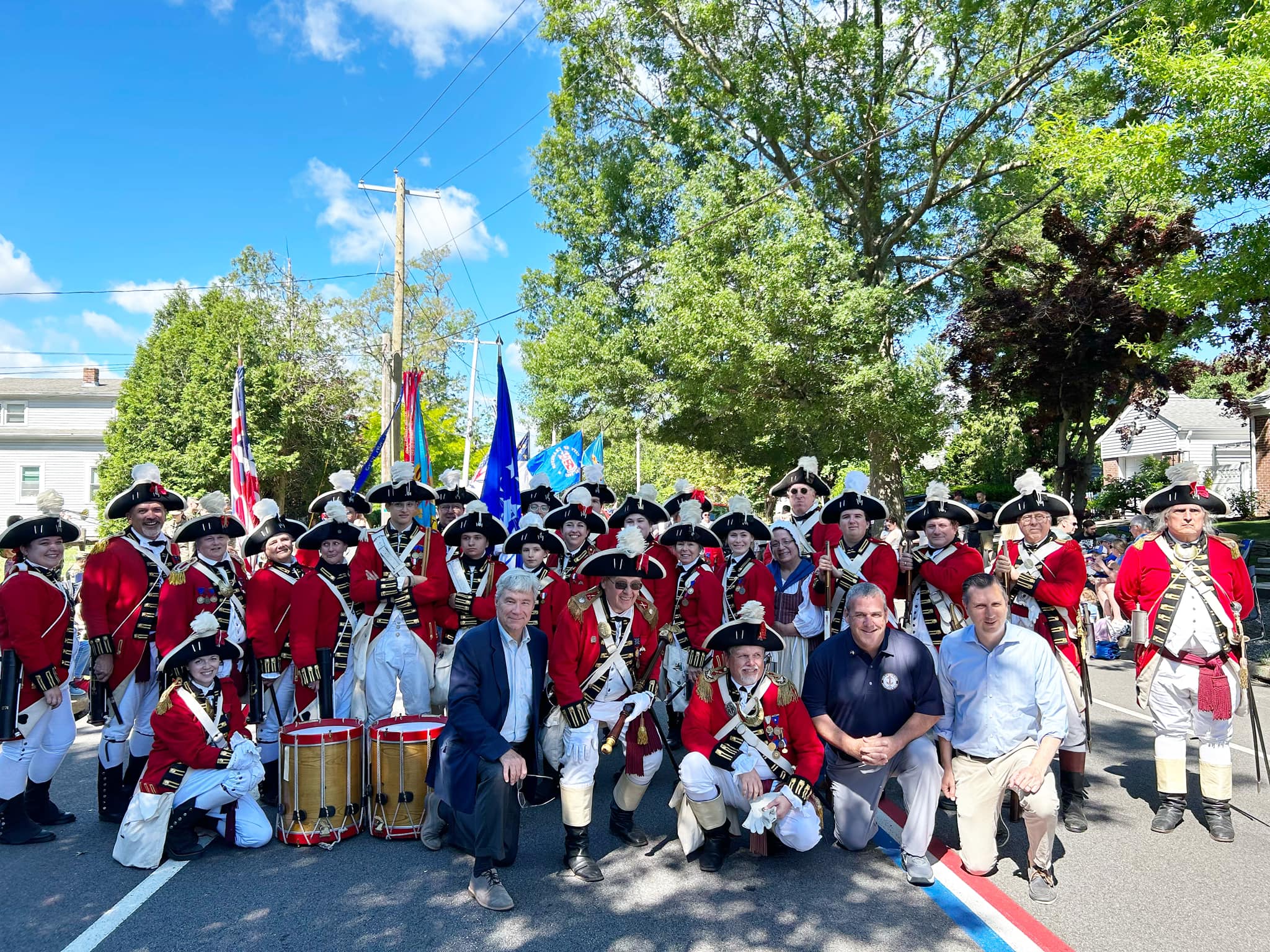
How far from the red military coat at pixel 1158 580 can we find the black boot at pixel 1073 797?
0.79 metres

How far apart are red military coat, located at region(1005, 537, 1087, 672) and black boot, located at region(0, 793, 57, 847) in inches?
244

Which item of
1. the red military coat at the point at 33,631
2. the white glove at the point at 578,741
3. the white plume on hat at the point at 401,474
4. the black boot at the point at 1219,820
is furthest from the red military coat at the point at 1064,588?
the red military coat at the point at 33,631

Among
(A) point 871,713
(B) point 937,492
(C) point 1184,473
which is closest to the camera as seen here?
(A) point 871,713

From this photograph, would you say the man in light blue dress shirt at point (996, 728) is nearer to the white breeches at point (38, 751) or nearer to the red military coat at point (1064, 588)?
the red military coat at point (1064, 588)

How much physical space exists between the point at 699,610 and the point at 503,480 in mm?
5030

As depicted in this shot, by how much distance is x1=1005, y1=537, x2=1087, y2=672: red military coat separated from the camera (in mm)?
5859

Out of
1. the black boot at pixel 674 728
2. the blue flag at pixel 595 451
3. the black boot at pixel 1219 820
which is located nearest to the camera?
the black boot at pixel 1219 820

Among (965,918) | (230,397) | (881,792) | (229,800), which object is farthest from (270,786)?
(230,397)

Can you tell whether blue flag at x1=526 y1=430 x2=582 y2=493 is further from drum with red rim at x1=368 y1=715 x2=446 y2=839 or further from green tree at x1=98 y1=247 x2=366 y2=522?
green tree at x1=98 y1=247 x2=366 y2=522

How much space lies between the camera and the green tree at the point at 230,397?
30391mm

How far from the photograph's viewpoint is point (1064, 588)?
5.87 meters

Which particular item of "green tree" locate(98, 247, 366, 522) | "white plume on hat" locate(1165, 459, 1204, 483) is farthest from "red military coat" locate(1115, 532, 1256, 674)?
"green tree" locate(98, 247, 366, 522)

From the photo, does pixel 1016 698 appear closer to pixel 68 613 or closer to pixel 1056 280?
pixel 68 613

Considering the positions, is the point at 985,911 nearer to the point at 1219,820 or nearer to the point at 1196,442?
the point at 1219,820
